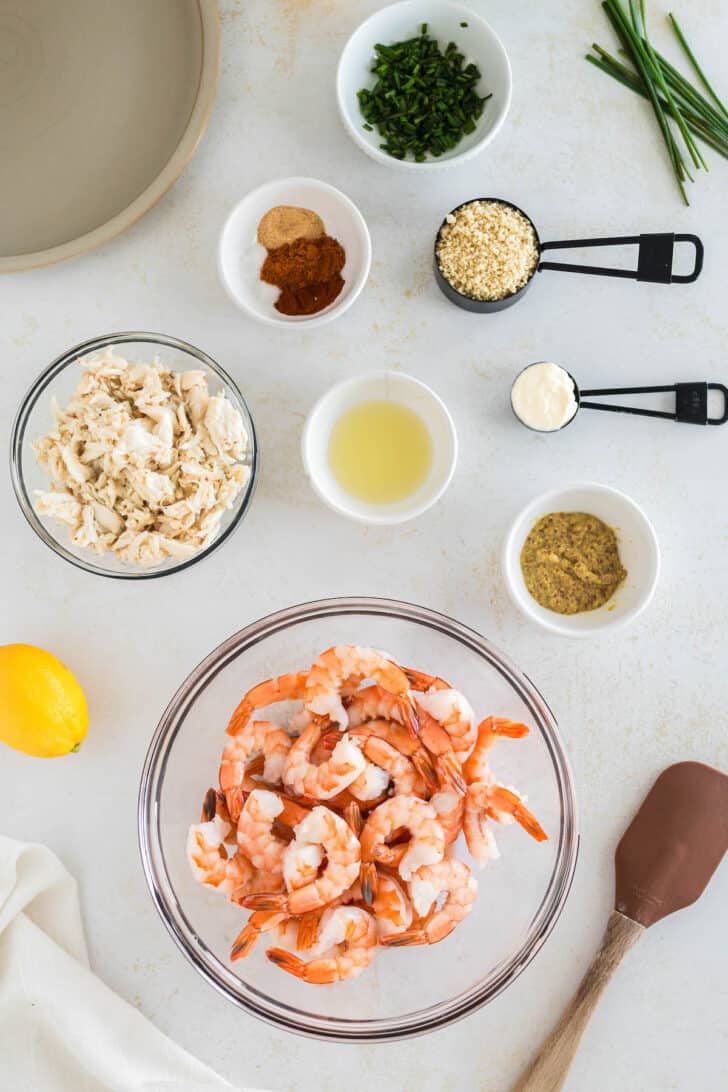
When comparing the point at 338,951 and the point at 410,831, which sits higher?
the point at 410,831

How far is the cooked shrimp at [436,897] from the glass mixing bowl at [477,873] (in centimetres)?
15

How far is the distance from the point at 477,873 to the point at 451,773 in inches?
9.6

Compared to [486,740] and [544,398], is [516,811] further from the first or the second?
[544,398]

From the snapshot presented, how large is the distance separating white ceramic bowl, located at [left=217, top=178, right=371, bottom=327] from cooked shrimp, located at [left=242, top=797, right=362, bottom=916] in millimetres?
777

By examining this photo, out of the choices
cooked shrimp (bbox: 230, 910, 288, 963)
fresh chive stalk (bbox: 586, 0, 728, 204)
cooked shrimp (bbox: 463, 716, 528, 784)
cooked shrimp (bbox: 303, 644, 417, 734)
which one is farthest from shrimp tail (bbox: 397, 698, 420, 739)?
fresh chive stalk (bbox: 586, 0, 728, 204)

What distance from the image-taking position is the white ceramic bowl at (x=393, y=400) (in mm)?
1483

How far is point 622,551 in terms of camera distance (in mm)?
1532

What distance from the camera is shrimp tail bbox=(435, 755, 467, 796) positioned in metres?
1.36

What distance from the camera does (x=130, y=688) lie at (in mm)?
1573

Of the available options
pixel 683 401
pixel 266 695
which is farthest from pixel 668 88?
pixel 266 695

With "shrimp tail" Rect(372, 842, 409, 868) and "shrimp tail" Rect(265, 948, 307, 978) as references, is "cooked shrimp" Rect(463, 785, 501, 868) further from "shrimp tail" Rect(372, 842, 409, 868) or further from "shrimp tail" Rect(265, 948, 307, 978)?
"shrimp tail" Rect(265, 948, 307, 978)

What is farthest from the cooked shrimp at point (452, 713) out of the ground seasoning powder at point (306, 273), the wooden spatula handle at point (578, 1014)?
the ground seasoning powder at point (306, 273)

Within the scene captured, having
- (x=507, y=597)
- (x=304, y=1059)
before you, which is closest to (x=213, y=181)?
(x=507, y=597)

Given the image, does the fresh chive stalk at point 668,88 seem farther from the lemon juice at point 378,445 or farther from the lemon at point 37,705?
the lemon at point 37,705
